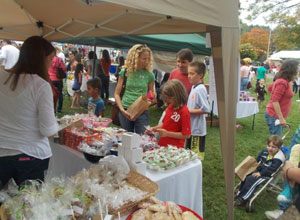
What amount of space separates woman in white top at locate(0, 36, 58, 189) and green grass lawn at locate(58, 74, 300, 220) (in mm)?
1525

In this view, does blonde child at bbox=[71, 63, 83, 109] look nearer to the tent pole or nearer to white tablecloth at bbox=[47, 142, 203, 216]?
white tablecloth at bbox=[47, 142, 203, 216]

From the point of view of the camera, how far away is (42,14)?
3.65 m

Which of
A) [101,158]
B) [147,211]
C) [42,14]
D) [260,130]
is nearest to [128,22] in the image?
[42,14]

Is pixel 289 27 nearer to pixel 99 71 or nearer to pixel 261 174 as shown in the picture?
pixel 99 71

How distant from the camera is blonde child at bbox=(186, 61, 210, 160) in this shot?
310 cm

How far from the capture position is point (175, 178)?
1.95 meters

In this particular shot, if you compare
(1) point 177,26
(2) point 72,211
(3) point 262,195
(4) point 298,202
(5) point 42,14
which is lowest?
(3) point 262,195

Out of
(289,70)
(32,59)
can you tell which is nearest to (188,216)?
(32,59)

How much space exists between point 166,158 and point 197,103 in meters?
1.32

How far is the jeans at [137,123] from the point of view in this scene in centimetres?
302

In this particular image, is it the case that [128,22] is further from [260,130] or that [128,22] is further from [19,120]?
[260,130]

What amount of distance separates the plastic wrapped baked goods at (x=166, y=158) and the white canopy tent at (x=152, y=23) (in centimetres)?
32

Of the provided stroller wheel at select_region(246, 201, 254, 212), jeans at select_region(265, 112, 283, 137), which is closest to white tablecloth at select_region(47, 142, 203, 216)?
stroller wheel at select_region(246, 201, 254, 212)

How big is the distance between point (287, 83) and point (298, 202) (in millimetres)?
2230
